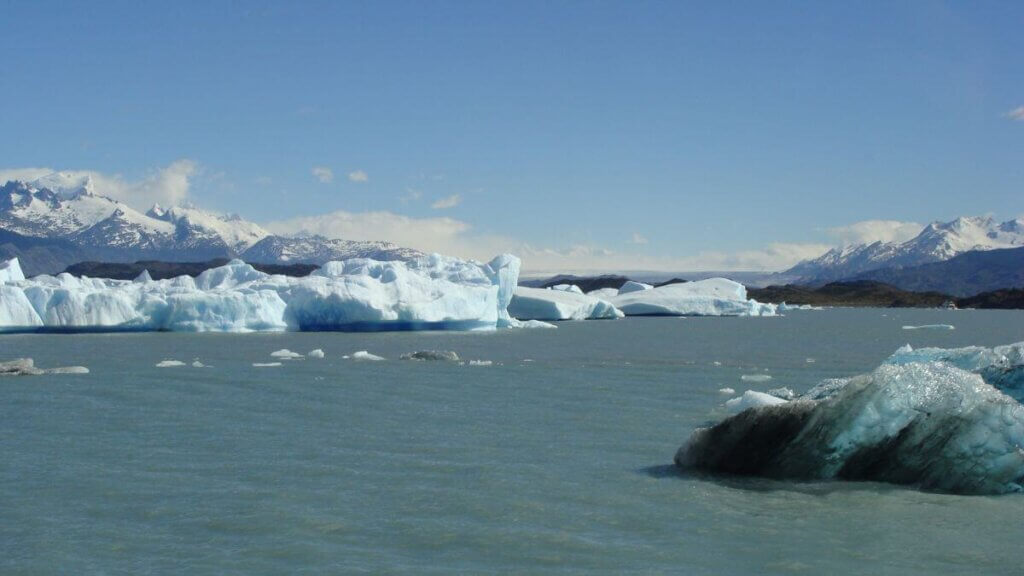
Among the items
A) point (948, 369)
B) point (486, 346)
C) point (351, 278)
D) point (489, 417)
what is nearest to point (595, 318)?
point (351, 278)

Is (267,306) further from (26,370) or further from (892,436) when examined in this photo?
(892,436)

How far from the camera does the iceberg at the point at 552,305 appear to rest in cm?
5731

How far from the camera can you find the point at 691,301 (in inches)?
2625

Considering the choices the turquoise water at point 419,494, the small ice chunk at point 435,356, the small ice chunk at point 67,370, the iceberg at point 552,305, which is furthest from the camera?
the iceberg at point 552,305

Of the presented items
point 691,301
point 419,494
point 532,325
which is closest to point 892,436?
point 419,494

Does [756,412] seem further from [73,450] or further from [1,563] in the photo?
[73,450]

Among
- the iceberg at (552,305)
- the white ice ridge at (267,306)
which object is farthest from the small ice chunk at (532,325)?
the iceberg at (552,305)

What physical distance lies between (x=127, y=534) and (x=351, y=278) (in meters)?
32.5

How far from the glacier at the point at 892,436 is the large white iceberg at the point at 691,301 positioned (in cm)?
5571

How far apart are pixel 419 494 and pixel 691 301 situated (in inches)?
2315

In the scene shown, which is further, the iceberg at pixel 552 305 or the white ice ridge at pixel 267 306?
the iceberg at pixel 552 305

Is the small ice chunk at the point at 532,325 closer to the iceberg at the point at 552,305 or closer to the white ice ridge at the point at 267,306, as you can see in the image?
the white ice ridge at the point at 267,306

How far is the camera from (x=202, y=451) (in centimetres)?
1158

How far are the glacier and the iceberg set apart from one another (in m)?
46.7
